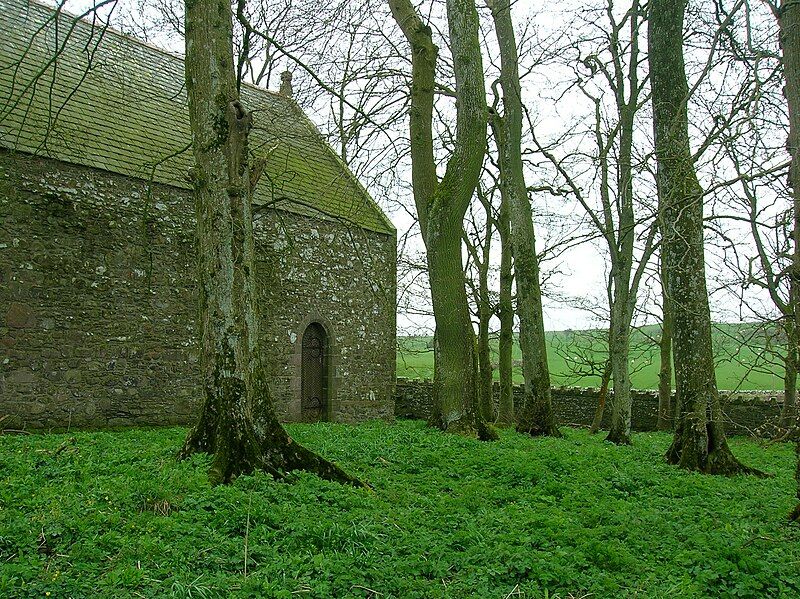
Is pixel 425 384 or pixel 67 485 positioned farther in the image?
pixel 425 384

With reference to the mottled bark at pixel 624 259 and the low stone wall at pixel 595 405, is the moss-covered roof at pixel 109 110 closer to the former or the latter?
the mottled bark at pixel 624 259

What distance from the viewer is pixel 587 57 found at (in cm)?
1357

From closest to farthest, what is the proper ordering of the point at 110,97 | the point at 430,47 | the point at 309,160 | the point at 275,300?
the point at 430,47
the point at 110,97
the point at 275,300
the point at 309,160

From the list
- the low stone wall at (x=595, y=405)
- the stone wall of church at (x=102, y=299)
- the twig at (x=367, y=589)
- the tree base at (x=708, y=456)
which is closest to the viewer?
the twig at (x=367, y=589)

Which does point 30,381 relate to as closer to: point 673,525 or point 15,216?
point 15,216

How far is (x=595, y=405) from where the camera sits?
21.6 m

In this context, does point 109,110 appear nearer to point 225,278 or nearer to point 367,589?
point 225,278

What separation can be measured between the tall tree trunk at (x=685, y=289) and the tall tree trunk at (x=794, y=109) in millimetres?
2167

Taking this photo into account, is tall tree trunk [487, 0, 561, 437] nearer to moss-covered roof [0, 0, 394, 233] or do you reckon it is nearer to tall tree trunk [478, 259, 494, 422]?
moss-covered roof [0, 0, 394, 233]

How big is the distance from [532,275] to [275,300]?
6742 millimetres

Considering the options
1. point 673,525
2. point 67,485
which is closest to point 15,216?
point 67,485

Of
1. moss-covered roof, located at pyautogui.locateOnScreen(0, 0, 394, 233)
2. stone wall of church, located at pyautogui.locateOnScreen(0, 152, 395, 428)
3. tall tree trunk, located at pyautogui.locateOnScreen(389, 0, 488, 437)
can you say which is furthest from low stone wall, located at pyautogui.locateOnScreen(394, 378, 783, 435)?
moss-covered roof, located at pyautogui.locateOnScreen(0, 0, 394, 233)

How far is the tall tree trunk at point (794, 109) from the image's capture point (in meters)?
5.21

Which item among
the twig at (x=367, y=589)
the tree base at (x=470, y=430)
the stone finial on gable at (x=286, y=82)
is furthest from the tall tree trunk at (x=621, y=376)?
the stone finial on gable at (x=286, y=82)
